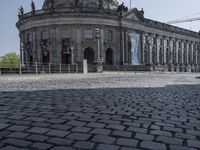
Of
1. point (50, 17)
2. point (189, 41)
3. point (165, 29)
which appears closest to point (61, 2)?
point (50, 17)

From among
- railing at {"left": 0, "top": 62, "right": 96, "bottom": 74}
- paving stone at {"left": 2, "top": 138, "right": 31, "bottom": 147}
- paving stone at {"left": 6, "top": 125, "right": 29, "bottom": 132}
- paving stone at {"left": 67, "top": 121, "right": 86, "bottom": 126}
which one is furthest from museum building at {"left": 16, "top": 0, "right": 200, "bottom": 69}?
paving stone at {"left": 2, "top": 138, "right": 31, "bottom": 147}

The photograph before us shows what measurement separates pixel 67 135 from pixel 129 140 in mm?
903

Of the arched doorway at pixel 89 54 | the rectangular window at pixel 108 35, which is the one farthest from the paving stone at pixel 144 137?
the rectangular window at pixel 108 35

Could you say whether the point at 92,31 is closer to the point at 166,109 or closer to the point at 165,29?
the point at 165,29

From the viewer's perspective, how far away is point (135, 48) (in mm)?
64562

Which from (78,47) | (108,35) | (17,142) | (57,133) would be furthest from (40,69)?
(108,35)

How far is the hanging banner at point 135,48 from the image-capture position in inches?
2490

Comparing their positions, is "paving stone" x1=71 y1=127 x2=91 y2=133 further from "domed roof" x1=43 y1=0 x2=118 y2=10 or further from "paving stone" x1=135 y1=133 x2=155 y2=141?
"domed roof" x1=43 y1=0 x2=118 y2=10

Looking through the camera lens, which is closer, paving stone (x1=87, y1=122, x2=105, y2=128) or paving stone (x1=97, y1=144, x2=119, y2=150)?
paving stone (x1=97, y1=144, x2=119, y2=150)

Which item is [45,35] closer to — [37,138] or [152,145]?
[37,138]

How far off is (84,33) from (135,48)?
42.0 feet

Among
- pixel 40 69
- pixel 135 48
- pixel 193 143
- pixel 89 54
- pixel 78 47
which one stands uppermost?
pixel 135 48

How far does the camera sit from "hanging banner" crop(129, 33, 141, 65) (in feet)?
208

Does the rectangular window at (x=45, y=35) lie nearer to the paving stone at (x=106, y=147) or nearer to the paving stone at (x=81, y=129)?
the paving stone at (x=81, y=129)
